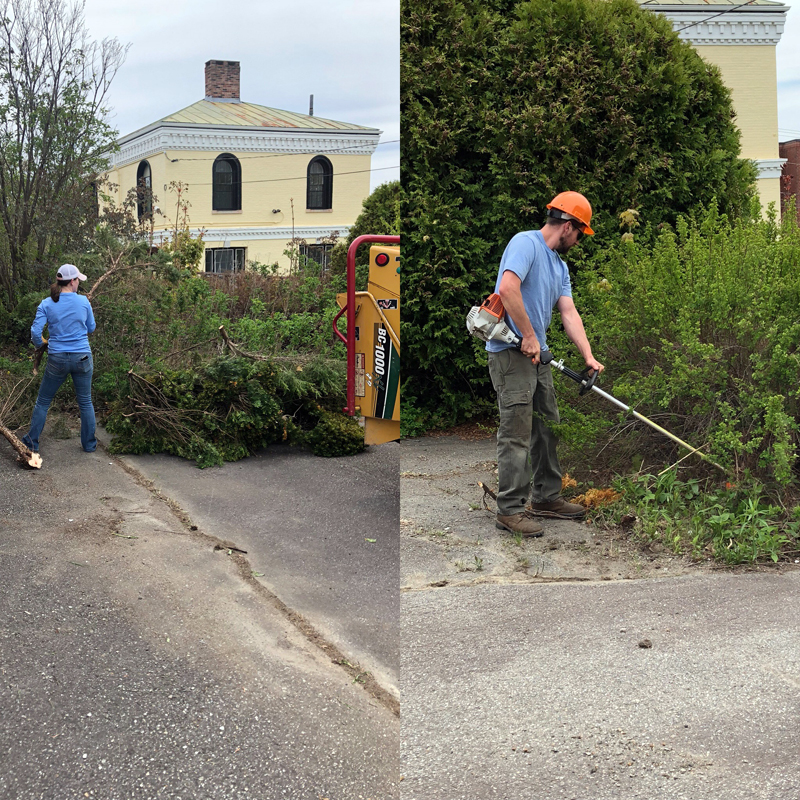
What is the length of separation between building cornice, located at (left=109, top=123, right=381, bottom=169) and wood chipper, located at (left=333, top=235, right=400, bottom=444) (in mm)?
12839

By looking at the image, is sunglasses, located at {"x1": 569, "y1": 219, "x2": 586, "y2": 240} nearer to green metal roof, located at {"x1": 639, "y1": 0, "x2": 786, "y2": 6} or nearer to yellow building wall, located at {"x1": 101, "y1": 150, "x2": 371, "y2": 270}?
green metal roof, located at {"x1": 639, "y1": 0, "x2": 786, "y2": 6}

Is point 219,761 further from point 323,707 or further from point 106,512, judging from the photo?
point 106,512

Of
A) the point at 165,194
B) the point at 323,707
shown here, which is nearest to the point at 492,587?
the point at 323,707

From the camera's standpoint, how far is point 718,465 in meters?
5.02

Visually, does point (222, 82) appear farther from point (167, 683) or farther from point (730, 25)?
point (167, 683)

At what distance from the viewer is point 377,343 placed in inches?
238

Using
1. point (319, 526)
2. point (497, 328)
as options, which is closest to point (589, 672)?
point (497, 328)

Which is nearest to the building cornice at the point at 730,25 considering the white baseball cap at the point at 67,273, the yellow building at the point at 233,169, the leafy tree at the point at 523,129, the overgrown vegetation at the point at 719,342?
the leafy tree at the point at 523,129

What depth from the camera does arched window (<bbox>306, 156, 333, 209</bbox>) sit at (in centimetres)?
1805

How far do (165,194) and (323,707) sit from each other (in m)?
20.1

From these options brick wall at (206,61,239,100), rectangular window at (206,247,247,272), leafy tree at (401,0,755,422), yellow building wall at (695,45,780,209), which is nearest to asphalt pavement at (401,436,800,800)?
leafy tree at (401,0,755,422)

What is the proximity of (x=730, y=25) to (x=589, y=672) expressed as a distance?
27.4ft

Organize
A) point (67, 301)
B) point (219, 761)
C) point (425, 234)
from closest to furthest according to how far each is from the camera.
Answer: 1. point (219, 761)
2. point (425, 234)
3. point (67, 301)

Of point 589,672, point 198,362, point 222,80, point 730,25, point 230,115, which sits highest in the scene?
point 222,80
